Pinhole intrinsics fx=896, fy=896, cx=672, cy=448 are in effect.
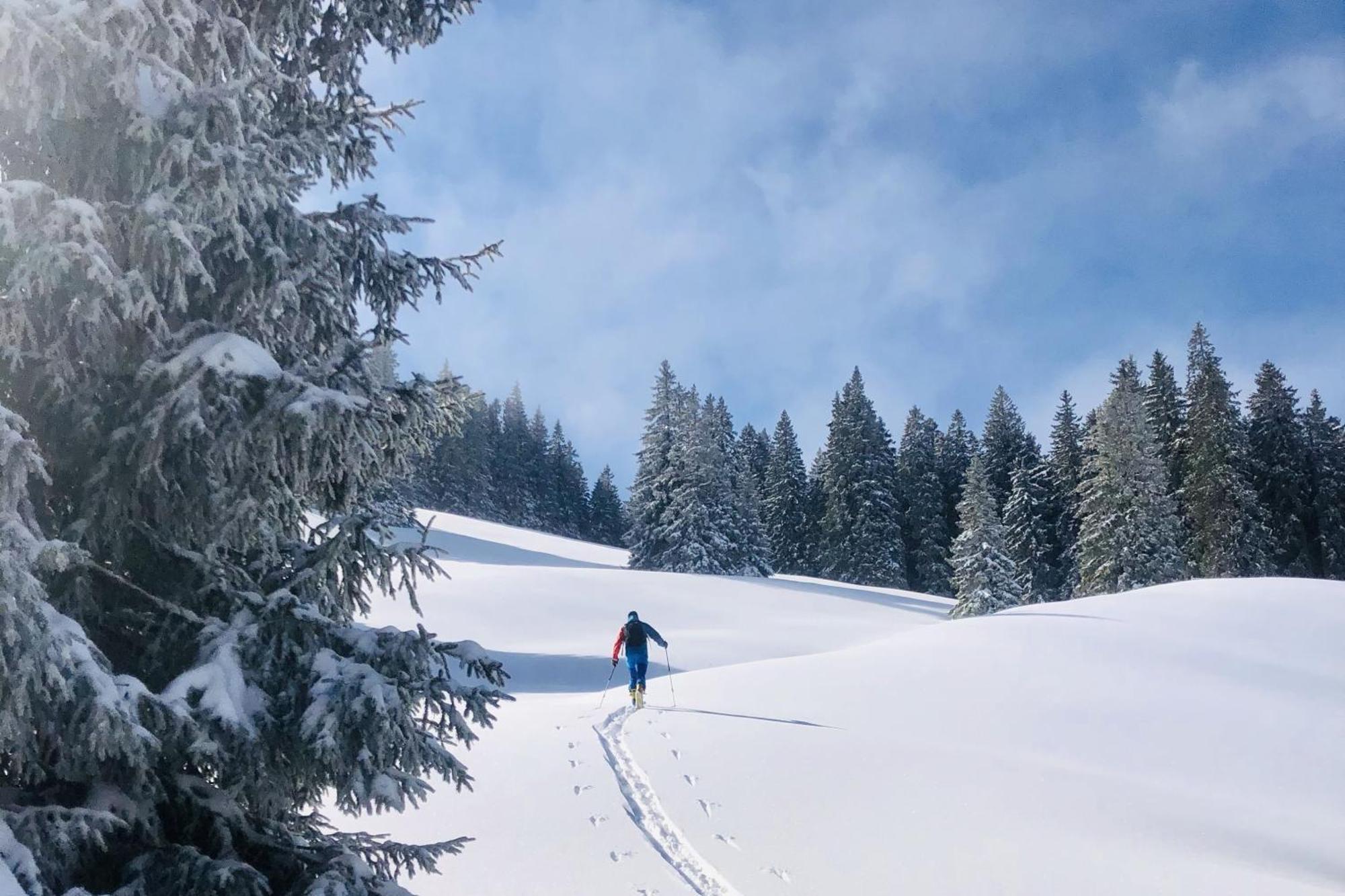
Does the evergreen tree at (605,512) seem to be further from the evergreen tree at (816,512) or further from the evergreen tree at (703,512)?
the evergreen tree at (703,512)

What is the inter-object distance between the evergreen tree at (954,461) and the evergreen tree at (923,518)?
0.72m

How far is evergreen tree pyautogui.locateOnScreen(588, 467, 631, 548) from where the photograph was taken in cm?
8119

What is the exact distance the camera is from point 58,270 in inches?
135

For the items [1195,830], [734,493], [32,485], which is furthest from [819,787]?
[734,493]

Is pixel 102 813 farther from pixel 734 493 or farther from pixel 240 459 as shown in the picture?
pixel 734 493

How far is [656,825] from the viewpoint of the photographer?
8141 millimetres

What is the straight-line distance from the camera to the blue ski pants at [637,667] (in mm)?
13969

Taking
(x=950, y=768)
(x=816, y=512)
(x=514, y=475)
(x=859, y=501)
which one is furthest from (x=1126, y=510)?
(x=514, y=475)

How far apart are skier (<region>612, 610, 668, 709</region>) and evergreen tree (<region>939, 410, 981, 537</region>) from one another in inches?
1749

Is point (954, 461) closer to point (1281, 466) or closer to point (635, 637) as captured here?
point (1281, 466)

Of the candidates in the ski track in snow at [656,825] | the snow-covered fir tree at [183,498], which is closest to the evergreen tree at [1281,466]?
the ski track in snow at [656,825]

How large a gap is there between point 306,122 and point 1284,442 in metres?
47.9

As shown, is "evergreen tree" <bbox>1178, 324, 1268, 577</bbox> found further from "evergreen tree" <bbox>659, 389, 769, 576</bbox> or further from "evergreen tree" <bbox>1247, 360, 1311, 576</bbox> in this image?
"evergreen tree" <bbox>659, 389, 769, 576</bbox>

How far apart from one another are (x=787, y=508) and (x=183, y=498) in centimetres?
5634
